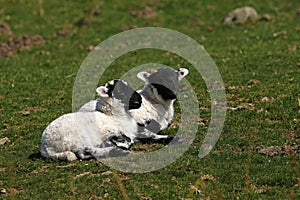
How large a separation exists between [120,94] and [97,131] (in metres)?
0.91

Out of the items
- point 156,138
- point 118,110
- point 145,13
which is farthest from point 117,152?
point 145,13

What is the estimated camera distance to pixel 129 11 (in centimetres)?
2783

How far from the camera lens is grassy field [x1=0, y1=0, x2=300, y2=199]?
34.0 ft

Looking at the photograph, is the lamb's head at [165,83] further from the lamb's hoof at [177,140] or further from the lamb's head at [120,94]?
the lamb's hoof at [177,140]

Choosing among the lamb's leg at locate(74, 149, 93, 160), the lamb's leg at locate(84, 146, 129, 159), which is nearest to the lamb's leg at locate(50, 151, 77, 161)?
the lamb's leg at locate(74, 149, 93, 160)

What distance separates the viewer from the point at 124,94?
12086 mm

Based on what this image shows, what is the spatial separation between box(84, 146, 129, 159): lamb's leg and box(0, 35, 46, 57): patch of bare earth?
12643mm

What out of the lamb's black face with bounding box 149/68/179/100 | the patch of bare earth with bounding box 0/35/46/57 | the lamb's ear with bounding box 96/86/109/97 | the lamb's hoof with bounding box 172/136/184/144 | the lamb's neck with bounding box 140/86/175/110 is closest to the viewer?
the lamb's ear with bounding box 96/86/109/97

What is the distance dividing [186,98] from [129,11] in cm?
1315

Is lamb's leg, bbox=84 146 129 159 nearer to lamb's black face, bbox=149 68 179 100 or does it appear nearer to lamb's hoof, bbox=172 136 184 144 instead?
lamb's hoof, bbox=172 136 184 144

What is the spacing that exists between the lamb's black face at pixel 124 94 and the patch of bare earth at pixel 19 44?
12.1m

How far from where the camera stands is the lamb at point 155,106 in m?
12.3

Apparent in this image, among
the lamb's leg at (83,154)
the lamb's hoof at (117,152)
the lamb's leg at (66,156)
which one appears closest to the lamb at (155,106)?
the lamb's hoof at (117,152)

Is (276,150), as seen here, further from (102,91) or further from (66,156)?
(66,156)
